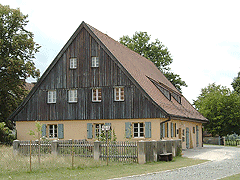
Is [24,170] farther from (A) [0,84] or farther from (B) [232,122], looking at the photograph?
(B) [232,122]

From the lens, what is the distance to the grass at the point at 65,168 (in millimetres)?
16922

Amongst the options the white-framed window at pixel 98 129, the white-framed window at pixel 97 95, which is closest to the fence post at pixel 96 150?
the white-framed window at pixel 98 129

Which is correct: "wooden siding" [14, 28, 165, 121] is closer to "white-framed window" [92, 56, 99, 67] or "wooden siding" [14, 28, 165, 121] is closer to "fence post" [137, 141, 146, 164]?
"white-framed window" [92, 56, 99, 67]

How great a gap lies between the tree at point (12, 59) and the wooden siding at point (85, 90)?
5986 millimetres

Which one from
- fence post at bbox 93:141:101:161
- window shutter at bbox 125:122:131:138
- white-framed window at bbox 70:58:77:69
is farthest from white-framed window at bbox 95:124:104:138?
fence post at bbox 93:141:101:161

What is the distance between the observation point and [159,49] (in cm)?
5362

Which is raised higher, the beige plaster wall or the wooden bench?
the beige plaster wall

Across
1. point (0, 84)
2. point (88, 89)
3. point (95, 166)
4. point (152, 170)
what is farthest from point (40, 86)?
point (152, 170)

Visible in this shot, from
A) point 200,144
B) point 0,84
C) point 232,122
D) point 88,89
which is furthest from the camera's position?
point 232,122

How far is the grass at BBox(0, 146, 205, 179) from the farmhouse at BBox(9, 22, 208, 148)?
30.6ft

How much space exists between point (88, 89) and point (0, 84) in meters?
11.1

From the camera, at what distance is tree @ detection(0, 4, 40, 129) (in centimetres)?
3900

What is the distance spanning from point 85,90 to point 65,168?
14.0 m

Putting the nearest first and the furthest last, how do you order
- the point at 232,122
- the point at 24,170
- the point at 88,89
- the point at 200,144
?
the point at 24,170
the point at 88,89
the point at 200,144
the point at 232,122
